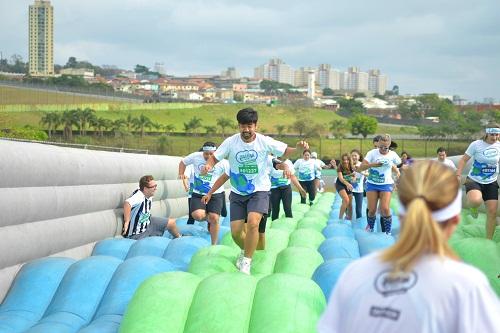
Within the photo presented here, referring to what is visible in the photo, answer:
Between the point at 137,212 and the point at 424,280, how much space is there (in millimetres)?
6628

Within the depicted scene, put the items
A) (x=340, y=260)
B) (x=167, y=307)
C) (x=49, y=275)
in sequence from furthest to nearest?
(x=49, y=275) < (x=340, y=260) < (x=167, y=307)

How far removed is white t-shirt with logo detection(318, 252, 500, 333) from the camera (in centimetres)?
200

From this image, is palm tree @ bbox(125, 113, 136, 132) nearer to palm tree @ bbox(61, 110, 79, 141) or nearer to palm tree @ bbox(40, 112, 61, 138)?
palm tree @ bbox(61, 110, 79, 141)

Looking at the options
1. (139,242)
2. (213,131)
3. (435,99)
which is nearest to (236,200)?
(139,242)

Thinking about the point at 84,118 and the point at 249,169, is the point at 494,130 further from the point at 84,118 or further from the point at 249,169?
the point at 84,118

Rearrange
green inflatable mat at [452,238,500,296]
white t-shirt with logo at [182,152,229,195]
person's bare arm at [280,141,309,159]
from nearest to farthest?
green inflatable mat at [452,238,500,296], person's bare arm at [280,141,309,159], white t-shirt with logo at [182,152,229,195]

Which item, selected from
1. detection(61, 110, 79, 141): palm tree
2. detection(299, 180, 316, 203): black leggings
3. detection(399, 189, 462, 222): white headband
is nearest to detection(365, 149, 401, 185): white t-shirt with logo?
detection(299, 180, 316, 203): black leggings

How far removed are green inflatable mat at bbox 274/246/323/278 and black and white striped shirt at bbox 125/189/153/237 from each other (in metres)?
2.68

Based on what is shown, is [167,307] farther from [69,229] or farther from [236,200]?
[69,229]

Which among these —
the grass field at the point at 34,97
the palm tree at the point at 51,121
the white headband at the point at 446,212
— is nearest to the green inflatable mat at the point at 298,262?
the white headband at the point at 446,212

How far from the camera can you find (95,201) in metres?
8.04

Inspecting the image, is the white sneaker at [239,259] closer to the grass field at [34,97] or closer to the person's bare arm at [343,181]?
the person's bare arm at [343,181]

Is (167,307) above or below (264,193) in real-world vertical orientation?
below

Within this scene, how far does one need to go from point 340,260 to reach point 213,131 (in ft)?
174
